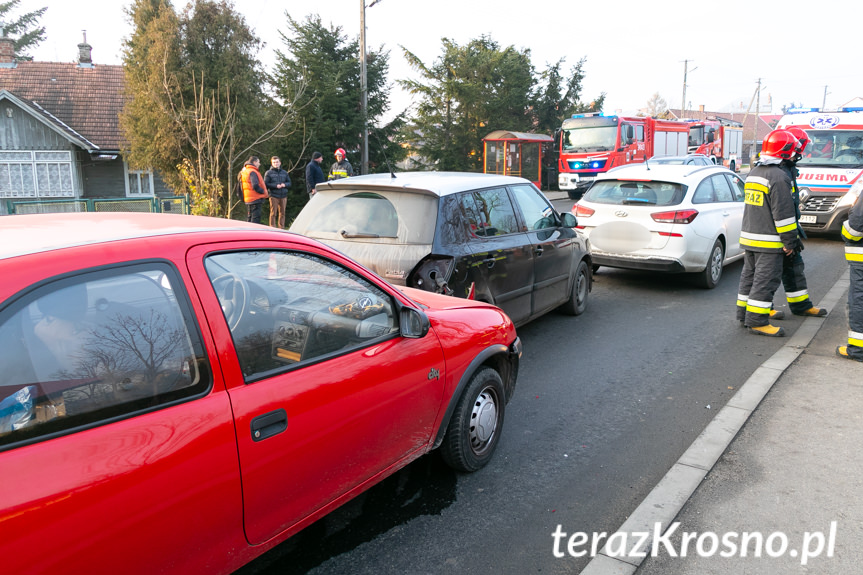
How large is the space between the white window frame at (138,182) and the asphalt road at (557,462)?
24641 mm

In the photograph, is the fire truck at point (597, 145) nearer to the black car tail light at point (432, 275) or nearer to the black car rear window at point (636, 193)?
the black car rear window at point (636, 193)

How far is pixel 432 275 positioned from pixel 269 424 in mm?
2834

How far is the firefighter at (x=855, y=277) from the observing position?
5.71 m

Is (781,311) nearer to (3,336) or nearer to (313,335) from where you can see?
(313,335)

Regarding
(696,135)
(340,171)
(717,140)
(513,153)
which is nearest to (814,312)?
(340,171)

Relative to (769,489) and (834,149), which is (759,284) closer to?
(769,489)

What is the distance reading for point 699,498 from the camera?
3.58m

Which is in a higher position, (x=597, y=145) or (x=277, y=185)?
(x=597, y=145)

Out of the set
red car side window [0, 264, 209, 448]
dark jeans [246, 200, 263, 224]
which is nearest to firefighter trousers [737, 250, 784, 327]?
red car side window [0, 264, 209, 448]

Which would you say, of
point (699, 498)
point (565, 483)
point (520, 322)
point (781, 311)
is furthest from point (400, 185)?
point (781, 311)

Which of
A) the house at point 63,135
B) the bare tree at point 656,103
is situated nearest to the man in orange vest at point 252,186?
the house at point 63,135

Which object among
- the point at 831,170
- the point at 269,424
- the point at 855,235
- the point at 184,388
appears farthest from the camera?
the point at 831,170

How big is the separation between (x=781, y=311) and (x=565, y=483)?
5.28 meters

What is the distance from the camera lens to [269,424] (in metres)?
2.41
